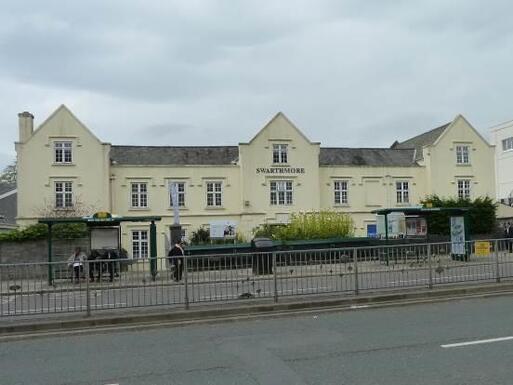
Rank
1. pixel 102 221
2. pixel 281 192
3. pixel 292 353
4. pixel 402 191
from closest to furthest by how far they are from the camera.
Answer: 1. pixel 292 353
2. pixel 102 221
3. pixel 281 192
4. pixel 402 191

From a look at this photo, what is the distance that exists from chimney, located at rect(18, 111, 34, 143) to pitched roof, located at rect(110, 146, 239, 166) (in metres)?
6.31

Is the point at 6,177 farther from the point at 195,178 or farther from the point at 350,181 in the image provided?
the point at 350,181

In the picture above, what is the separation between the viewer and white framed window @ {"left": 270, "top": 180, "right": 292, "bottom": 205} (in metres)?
45.8

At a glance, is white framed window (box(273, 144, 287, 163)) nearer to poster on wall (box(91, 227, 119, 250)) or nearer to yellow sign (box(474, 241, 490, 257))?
poster on wall (box(91, 227, 119, 250))

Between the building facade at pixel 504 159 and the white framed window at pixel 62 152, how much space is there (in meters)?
47.8

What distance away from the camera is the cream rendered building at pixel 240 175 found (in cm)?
4244

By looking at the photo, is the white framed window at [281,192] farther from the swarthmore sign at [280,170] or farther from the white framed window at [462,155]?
the white framed window at [462,155]

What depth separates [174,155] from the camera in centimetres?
4684

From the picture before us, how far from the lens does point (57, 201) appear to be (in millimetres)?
42219

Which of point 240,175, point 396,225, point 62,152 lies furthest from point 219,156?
point 396,225

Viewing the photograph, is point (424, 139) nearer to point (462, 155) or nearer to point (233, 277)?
point (462, 155)

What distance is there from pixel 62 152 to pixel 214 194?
38.5ft

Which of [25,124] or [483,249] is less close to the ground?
[25,124]

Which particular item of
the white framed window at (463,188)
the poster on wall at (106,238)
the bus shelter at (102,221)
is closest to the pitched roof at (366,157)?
the white framed window at (463,188)
